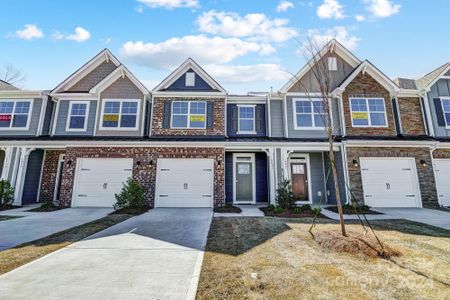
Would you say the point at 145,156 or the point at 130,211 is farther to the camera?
the point at 145,156

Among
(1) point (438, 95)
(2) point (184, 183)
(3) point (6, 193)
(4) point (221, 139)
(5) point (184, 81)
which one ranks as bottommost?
(3) point (6, 193)

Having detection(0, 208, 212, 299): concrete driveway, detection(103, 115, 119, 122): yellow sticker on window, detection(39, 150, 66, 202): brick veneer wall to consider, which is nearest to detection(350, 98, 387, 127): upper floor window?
detection(0, 208, 212, 299): concrete driveway

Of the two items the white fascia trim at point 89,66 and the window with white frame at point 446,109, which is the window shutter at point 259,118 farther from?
the window with white frame at point 446,109

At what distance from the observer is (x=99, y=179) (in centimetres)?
1122

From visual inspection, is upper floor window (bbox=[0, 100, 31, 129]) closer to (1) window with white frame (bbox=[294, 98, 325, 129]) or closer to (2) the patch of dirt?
(1) window with white frame (bbox=[294, 98, 325, 129])

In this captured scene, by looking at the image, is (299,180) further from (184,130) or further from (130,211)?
(130,211)

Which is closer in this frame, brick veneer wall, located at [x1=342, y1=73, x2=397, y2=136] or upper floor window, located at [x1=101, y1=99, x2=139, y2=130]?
brick veneer wall, located at [x1=342, y1=73, x2=397, y2=136]

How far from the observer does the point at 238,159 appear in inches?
505

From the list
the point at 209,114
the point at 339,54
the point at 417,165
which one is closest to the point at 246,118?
the point at 209,114

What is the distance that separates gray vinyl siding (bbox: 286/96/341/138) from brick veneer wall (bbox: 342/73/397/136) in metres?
0.47

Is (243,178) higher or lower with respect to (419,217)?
higher

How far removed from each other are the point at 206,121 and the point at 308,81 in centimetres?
690

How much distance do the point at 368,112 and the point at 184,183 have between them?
11.4 m

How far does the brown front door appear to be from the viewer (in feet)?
40.8
